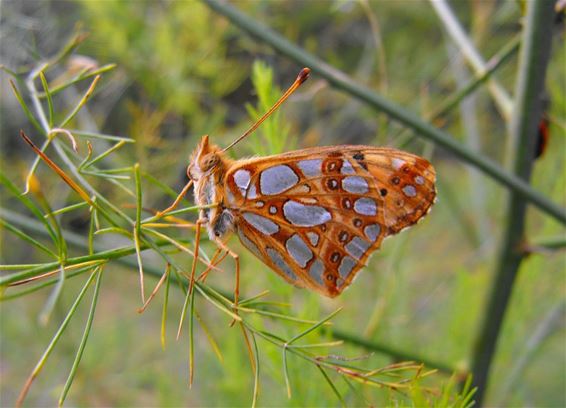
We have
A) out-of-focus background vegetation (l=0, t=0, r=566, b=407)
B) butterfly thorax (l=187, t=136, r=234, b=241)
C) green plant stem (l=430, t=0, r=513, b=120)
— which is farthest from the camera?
out-of-focus background vegetation (l=0, t=0, r=566, b=407)

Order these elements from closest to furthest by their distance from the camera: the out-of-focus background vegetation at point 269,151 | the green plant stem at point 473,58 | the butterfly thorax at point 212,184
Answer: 1. the butterfly thorax at point 212,184
2. the green plant stem at point 473,58
3. the out-of-focus background vegetation at point 269,151

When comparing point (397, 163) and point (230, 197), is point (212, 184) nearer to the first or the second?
point (230, 197)

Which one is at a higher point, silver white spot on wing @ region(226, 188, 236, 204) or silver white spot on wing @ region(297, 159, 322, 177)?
silver white spot on wing @ region(297, 159, 322, 177)

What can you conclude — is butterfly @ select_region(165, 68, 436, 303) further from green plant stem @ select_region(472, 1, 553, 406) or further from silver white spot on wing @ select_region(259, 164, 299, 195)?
green plant stem @ select_region(472, 1, 553, 406)

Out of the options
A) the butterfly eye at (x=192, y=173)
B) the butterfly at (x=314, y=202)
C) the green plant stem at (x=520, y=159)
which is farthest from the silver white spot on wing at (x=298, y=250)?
the green plant stem at (x=520, y=159)

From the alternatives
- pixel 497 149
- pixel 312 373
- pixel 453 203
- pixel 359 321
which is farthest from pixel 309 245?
pixel 497 149

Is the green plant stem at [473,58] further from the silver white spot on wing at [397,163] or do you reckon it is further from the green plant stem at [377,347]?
the green plant stem at [377,347]

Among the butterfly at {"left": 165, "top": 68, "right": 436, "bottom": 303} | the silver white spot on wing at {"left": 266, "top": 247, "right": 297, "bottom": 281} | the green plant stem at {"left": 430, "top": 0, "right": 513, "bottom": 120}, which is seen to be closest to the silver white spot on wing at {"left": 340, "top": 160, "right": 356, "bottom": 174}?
the butterfly at {"left": 165, "top": 68, "right": 436, "bottom": 303}

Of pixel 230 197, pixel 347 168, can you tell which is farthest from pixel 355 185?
pixel 230 197
